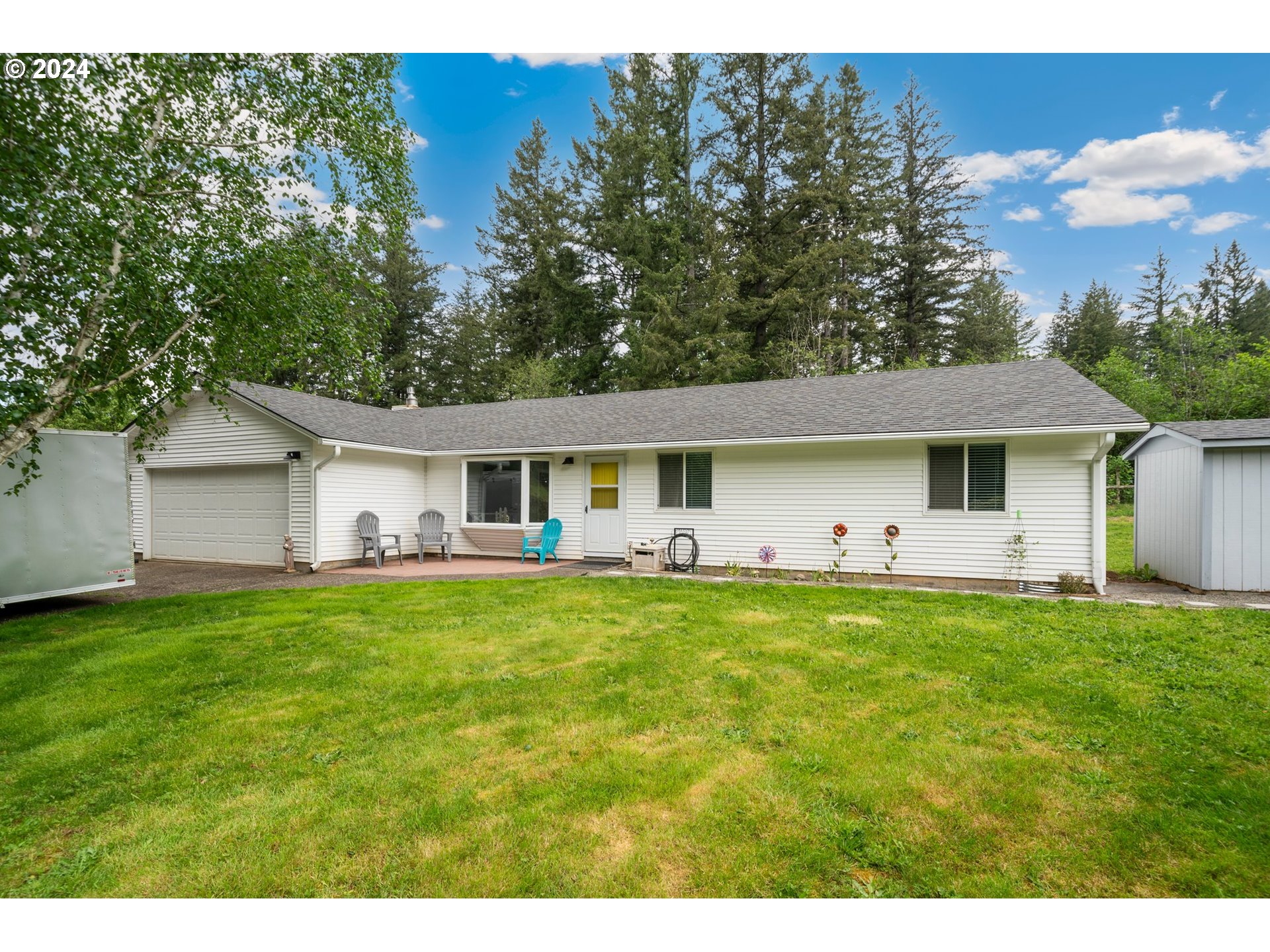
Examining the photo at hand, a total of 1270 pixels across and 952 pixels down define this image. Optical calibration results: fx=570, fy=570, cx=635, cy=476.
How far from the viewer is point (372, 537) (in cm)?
1160

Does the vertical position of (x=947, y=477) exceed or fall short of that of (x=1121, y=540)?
it exceeds it

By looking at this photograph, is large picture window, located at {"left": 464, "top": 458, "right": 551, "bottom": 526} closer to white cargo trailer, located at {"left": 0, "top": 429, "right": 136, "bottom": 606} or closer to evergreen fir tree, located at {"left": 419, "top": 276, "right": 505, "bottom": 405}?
white cargo trailer, located at {"left": 0, "top": 429, "right": 136, "bottom": 606}

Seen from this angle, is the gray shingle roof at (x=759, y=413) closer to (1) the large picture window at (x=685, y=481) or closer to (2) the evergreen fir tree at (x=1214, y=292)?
(1) the large picture window at (x=685, y=481)

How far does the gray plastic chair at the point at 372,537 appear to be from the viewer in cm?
1155

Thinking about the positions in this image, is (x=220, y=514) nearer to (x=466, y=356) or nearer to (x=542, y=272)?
(x=542, y=272)

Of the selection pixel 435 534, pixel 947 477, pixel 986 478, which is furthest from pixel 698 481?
pixel 435 534

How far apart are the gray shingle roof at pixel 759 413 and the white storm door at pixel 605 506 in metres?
0.61

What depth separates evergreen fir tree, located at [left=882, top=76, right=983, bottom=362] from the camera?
2400 centimetres

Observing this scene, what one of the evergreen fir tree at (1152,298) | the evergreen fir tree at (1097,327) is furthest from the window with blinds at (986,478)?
the evergreen fir tree at (1152,298)

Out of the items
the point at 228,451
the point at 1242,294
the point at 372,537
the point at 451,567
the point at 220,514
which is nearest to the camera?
the point at 451,567

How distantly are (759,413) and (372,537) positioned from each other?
323 inches

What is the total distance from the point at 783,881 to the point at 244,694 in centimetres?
414

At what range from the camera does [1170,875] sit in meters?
2.21
